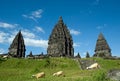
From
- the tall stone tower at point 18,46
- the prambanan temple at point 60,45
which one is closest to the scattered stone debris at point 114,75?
the prambanan temple at point 60,45

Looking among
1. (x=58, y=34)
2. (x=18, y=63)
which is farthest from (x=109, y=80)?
(x=58, y=34)

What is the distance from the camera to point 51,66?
151 feet

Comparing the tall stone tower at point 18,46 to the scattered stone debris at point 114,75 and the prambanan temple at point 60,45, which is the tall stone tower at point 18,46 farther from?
the scattered stone debris at point 114,75

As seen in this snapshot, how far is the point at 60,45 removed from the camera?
7825cm

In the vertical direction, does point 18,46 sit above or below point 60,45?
above

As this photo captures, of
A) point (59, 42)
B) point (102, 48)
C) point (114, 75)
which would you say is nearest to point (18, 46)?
point (59, 42)

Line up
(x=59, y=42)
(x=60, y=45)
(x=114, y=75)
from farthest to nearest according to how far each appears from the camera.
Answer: (x=59, y=42)
(x=60, y=45)
(x=114, y=75)

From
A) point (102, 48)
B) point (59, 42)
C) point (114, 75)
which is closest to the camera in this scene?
point (114, 75)

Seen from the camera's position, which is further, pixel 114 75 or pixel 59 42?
pixel 59 42

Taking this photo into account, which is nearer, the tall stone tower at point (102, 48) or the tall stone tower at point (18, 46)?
the tall stone tower at point (102, 48)

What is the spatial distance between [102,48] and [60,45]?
18.1m

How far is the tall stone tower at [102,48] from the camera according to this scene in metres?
84.2

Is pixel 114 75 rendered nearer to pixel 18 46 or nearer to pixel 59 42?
pixel 59 42

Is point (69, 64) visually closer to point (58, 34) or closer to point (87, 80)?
point (87, 80)
